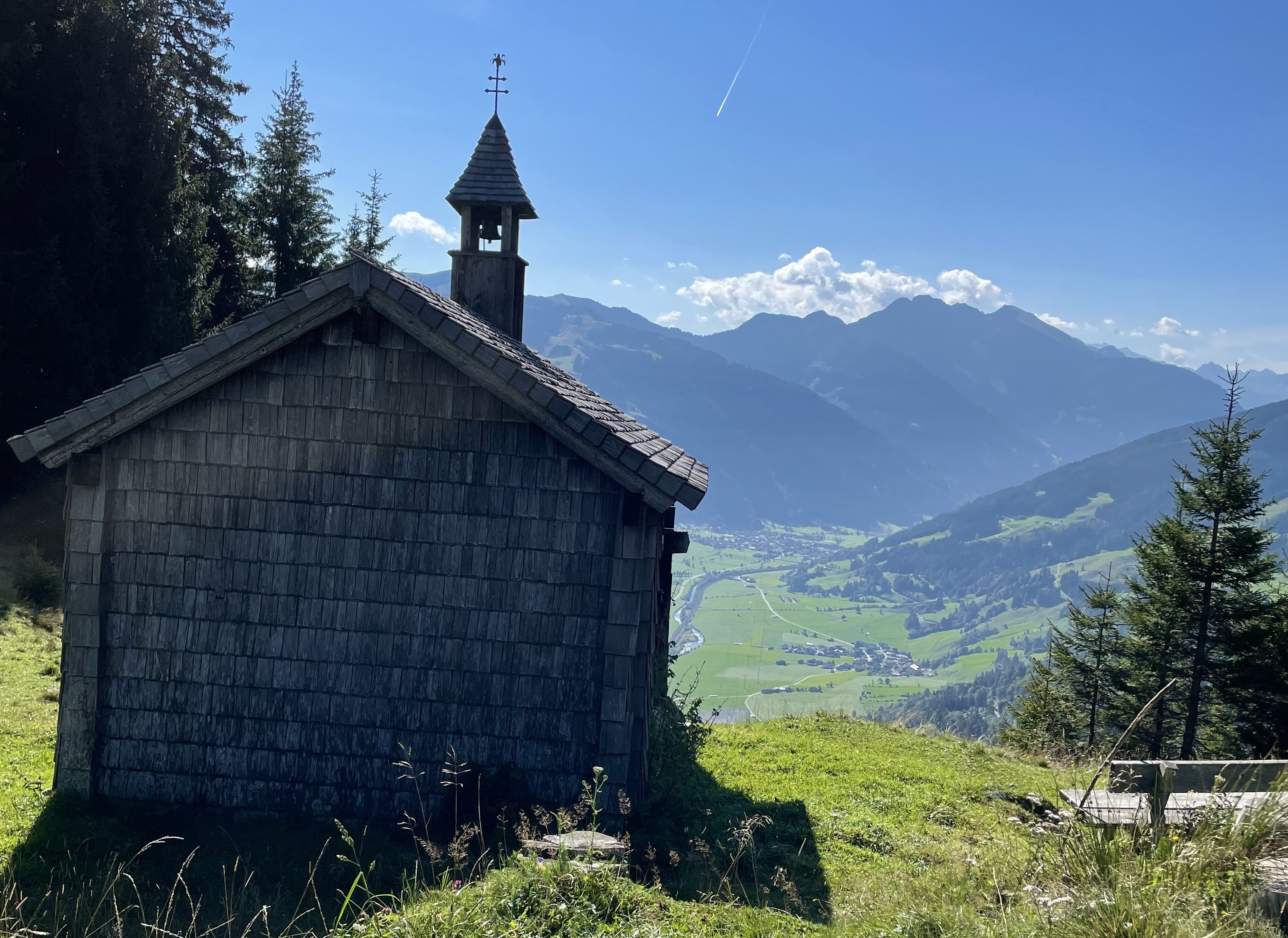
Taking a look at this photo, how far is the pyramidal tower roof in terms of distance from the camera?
547 inches

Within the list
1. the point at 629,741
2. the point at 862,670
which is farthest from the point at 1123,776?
A: the point at 862,670

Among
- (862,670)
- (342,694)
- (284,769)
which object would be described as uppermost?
(342,694)

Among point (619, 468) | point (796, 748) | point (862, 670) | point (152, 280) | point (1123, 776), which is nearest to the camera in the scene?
point (1123, 776)

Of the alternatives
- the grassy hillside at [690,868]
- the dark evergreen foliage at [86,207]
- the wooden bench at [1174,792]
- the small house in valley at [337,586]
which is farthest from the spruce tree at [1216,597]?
the dark evergreen foliage at [86,207]

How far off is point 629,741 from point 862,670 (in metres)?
166

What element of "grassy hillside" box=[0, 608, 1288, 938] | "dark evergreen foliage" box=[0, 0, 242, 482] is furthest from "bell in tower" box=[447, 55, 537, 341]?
"dark evergreen foliage" box=[0, 0, 242, 482]

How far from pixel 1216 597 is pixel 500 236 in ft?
56.1

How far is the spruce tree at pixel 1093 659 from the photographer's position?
860 inches

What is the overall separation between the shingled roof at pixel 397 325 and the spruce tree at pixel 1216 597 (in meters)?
15.5

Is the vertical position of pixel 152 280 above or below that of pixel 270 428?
above

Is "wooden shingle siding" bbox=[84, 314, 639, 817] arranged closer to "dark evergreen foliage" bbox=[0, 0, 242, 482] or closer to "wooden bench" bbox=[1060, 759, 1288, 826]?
"wooden bench" bbox=[1060, 759, 1288, 826]

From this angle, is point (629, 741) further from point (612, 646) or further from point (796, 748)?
point (796, 748)

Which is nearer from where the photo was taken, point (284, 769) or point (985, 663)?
point (284, 769)

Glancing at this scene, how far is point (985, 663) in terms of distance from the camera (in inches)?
6841
